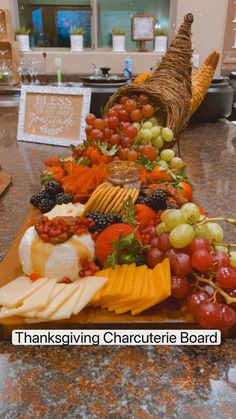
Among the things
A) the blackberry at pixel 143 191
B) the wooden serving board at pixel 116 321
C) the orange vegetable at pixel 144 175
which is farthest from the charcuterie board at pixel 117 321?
the orange vegetable at pixel 144 175

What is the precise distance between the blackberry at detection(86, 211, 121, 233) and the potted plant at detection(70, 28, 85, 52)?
3.48m

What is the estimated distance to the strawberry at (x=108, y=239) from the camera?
736mm

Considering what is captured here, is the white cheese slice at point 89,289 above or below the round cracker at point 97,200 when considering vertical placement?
below

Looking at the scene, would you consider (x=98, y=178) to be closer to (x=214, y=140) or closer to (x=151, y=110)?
(x=151, y=110)

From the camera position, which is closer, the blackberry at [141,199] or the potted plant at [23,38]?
the blackberry at [141,199]

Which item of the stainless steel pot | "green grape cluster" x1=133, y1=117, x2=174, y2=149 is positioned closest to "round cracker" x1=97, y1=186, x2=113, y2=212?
"green grape cluster" x1=133, y1=117, x2=174, y2=149

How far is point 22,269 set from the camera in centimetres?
80

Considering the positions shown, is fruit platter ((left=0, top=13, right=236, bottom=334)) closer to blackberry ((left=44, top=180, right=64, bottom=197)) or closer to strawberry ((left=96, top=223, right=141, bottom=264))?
strawberry ((left=96, top=223, right=141, bottom=264))

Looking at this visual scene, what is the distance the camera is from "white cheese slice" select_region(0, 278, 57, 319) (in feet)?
2.04

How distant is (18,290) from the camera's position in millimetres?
675

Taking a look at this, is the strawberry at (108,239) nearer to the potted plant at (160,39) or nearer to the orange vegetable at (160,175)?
the orange vegetable at (160,175)

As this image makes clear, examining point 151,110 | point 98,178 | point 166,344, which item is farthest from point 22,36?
point 166,344

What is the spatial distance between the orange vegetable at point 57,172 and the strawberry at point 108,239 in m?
0.43

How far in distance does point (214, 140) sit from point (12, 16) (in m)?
2.99
